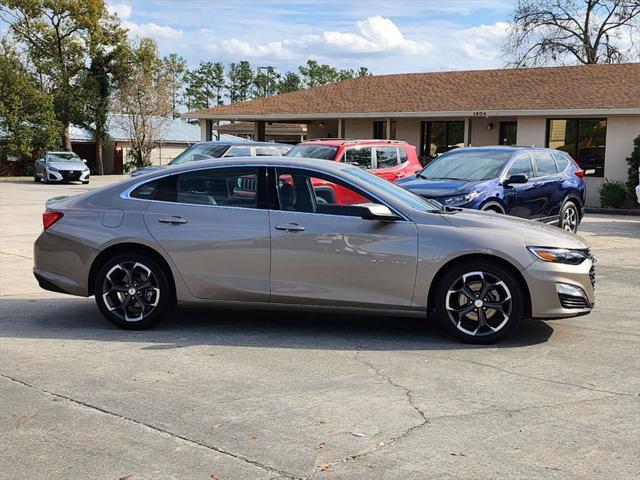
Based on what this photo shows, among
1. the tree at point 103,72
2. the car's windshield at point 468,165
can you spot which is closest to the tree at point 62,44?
the tree at point 103,72

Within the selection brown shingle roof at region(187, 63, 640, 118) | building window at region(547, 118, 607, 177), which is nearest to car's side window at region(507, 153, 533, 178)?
brown shingle roof at region(187, 63, 640, 118)

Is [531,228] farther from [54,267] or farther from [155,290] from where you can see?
[54,267]

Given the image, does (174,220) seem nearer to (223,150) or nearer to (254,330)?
(254,330)

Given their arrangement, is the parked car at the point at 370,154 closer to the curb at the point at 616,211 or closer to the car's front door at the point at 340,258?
the car's front door at the point at 340,258

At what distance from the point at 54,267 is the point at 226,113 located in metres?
27.2

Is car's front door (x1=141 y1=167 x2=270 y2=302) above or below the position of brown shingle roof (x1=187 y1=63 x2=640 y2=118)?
below

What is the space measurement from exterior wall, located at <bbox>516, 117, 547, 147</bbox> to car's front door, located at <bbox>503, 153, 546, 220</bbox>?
14.1 m

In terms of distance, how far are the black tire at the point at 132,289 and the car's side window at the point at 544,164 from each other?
869cm

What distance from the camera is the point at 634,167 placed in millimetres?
24969

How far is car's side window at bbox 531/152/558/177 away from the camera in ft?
45.3

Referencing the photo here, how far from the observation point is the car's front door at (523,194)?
12.9 meters

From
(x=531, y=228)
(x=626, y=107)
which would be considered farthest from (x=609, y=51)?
(x=531, y=228)

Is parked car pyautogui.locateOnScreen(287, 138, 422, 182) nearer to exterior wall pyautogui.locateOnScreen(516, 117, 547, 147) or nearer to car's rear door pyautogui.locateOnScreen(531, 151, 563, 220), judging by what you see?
car's rear door pyautogui.locateOnScreen(531, 151, 563, 220)

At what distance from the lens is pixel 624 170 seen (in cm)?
2561
